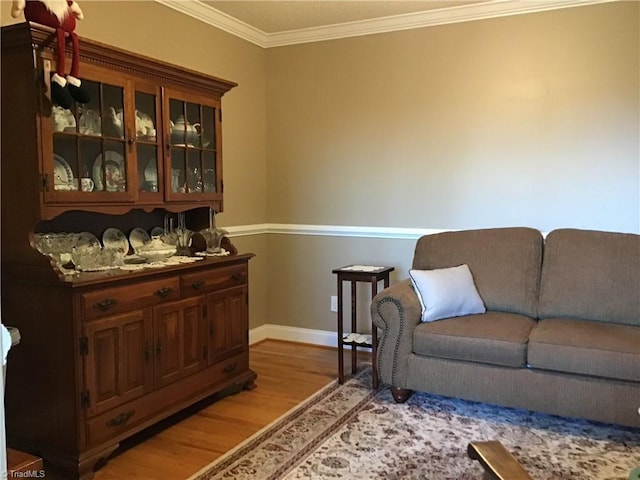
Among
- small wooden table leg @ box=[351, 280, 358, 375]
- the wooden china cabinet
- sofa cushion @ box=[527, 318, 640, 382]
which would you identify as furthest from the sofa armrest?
the wooden china cabinet

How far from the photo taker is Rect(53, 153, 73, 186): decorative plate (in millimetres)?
2508

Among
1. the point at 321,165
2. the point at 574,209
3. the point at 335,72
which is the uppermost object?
the point at 335,72

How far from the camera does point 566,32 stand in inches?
145

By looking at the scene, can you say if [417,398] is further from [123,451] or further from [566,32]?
[566,32]

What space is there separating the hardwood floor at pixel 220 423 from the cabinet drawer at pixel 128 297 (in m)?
0.68

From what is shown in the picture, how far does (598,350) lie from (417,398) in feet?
3.39

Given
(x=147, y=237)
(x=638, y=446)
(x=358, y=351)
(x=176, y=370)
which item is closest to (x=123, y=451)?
(x=176, y=370)

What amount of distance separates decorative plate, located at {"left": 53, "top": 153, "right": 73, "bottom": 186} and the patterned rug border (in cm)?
Answer: 138

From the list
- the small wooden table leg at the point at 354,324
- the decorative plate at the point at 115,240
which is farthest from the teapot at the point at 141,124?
the small wooden table leg at the point at 354,324

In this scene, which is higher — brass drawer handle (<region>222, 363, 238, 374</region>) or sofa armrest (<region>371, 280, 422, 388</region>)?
sofa armrest (<region>371, 280, 422, 388</region>)

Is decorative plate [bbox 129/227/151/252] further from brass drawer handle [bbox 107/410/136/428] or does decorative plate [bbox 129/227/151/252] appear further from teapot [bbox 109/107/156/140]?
brass drawer handle [bbox 107/410/136/428]

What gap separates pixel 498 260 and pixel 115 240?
2217 millimetres

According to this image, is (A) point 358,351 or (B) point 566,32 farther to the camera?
(A) point 358,351

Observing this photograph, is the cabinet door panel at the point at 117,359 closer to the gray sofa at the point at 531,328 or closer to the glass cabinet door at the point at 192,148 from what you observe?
the glass cabinet door at the point at 192,148
